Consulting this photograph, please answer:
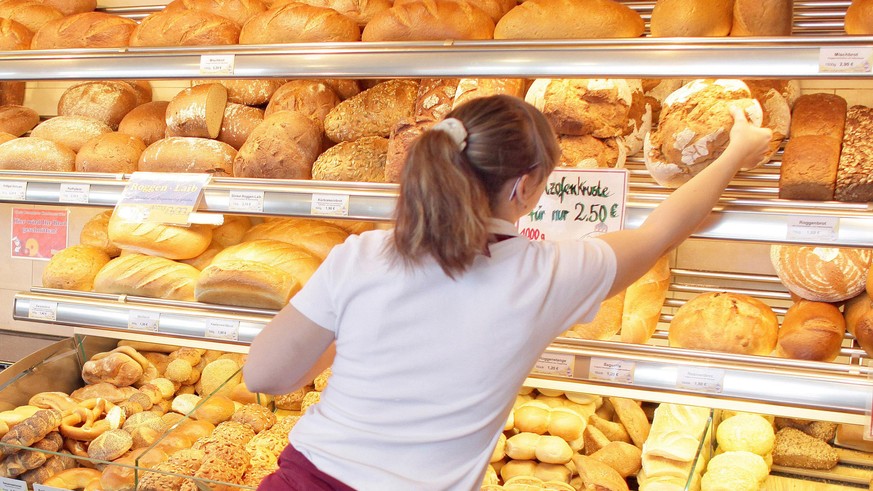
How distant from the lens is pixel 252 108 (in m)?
2.45

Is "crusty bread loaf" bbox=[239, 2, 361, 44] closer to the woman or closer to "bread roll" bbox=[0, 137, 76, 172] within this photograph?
"bread roll" bbox=[0, 137, 76, 172]

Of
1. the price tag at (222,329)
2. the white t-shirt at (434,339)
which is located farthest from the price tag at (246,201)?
the white t-shirt at (434,339)

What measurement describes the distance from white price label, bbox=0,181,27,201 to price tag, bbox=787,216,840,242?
193 centimetres

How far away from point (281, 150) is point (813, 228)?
1287 millimetres

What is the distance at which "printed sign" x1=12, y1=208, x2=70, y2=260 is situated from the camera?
3.26 meters

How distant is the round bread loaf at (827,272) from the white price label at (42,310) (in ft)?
6.10

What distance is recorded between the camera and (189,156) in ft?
7.40

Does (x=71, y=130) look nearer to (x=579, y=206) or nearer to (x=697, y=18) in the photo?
(x=579, y=206)

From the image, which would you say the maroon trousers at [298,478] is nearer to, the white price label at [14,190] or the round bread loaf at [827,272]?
the round bread loaf at [827,272]

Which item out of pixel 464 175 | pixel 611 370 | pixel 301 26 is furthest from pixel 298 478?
pixel 301 26

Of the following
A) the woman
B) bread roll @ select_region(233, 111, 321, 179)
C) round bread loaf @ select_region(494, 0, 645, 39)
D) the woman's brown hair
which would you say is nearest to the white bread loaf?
bread roll @ select_region(233, 111, 321, 179)

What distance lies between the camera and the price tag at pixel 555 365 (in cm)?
170

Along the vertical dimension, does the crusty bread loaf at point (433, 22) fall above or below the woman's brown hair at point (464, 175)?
above

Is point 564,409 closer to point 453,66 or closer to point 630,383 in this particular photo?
point 630,383
